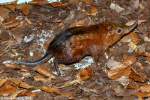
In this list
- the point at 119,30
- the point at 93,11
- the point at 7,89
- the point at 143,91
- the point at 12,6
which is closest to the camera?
the point at 143,91

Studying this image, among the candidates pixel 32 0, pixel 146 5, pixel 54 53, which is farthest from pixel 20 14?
pixel 146 5

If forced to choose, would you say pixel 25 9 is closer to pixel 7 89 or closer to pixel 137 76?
pixel 7 89

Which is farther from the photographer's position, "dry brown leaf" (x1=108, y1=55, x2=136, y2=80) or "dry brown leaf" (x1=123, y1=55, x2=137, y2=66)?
"dry brown leaf" (x1=123, y1=55, x2=137, y2=66)

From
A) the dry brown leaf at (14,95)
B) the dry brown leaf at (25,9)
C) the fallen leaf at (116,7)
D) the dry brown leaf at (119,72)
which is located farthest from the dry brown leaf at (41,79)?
the fallen leaf at (116,7)

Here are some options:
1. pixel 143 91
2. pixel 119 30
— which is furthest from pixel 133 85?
pixel 119 30

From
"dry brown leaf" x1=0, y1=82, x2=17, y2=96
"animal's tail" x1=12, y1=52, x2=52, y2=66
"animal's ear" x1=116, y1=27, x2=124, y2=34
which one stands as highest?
"animal's ear" x1=116, y1=27, x2=124, y2=34

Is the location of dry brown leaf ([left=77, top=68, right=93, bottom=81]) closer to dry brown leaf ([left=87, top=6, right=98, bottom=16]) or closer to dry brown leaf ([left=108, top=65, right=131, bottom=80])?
dry brown leaf ([left=108, top=65, right=131, bottom=80])

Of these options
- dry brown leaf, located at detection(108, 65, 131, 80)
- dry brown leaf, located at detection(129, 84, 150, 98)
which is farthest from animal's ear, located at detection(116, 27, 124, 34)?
dry brown leaf, located at detection(129, 84, 150, 98)
